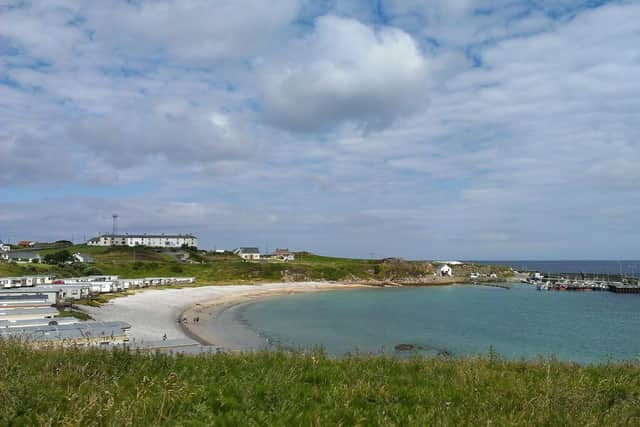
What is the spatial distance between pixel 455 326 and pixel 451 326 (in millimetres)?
473

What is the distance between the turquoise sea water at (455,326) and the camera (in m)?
38.7

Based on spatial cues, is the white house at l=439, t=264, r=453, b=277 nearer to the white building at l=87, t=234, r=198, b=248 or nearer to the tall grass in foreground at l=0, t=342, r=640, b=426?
the white building at l=87, t=234, r=198, b=248

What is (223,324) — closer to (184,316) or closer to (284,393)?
(184,316)

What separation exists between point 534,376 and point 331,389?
458 centimetres

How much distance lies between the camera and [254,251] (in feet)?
577

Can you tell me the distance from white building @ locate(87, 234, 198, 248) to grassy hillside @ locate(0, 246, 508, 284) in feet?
95.8

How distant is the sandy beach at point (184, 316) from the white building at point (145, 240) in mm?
103893

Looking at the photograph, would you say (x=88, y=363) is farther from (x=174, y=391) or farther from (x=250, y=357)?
(x=250, y=357)

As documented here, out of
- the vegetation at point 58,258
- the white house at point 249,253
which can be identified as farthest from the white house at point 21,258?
the white house at point 249,253

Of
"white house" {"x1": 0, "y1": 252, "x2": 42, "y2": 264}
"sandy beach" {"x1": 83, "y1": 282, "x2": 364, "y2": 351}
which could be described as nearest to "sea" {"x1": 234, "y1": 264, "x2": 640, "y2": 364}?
"sandy beach" {"x1": 83, "y1": 282, "x2": 364, "y2": 351}

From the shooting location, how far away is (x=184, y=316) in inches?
2157

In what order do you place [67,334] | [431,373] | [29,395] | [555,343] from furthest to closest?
[555,343]
[67,334]
[431,373]
[29,395]

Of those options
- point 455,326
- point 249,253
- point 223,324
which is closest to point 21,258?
point 249,253

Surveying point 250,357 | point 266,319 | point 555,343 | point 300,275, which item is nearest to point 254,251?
point 300,275
